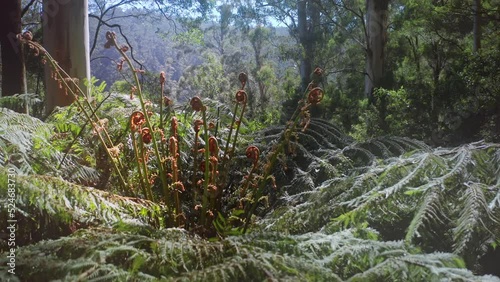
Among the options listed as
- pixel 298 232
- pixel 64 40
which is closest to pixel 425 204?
pixel 298 232

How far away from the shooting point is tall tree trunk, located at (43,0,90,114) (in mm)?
1169

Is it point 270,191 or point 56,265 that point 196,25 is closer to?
point 270,191

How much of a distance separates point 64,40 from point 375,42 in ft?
9.37

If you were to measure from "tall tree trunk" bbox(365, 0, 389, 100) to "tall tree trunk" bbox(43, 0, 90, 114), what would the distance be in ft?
8.60

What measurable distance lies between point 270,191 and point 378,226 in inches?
13.3

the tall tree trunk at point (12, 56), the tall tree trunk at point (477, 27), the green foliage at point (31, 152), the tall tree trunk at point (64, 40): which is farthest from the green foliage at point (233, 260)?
the tall tree trunk at point (477, 27)

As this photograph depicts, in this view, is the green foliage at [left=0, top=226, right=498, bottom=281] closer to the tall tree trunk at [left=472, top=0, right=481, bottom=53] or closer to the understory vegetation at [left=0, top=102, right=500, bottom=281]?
the understory vegetation at [left=0, top=102, right=500, bottom=281]

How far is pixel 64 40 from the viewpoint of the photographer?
1.18 meters

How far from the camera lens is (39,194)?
427 mm

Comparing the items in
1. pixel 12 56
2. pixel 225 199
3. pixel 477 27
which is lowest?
pixel 225 199

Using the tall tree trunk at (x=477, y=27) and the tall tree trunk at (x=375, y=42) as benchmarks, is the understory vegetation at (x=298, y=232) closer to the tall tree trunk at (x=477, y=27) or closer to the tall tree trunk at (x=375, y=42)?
the tall tree trunk at (x=477, y=27)

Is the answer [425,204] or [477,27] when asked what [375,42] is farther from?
[425,204]

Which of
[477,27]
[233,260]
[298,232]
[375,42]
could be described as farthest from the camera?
[375,42]

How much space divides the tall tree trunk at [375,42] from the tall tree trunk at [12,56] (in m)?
2.65
